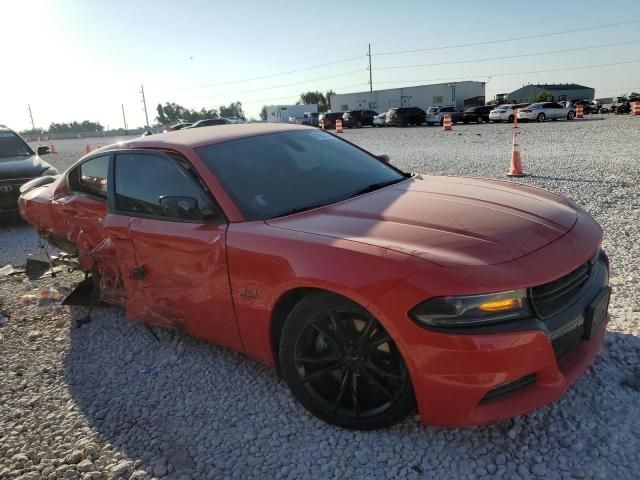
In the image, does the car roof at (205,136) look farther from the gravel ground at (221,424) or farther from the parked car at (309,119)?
the parked car at (309,119)

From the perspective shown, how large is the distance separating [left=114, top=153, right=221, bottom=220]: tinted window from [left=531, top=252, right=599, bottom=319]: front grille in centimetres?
179

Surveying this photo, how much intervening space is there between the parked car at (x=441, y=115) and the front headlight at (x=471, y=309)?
34.8 meters

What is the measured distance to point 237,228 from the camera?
9.30ft

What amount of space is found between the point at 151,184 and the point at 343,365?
1.89 m

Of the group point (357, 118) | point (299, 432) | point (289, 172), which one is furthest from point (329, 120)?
point (299, 432)

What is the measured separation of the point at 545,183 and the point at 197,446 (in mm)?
7566

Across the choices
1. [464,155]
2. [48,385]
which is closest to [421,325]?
[48,385]

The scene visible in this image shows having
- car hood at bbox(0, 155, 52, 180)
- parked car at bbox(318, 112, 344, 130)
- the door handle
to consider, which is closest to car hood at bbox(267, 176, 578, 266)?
the door handle

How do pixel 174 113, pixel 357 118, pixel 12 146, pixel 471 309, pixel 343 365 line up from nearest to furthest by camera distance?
pixel 471 309 < pixel 343 365 < pixel 12 146 < pixel 357 118 < pixel 174 113

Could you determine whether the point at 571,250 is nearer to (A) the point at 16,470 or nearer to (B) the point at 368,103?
(A) the point at 16,470

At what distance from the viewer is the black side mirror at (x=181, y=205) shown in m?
2.97

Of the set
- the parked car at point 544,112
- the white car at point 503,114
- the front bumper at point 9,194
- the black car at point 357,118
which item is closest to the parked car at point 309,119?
the black car at point 357,118

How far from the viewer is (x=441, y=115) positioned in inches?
1394

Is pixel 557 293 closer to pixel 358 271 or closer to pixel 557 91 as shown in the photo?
pixel 358 271
